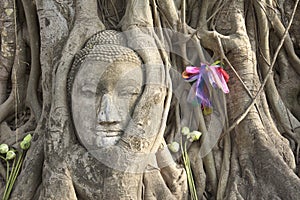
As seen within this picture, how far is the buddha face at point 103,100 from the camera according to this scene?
2465 mm

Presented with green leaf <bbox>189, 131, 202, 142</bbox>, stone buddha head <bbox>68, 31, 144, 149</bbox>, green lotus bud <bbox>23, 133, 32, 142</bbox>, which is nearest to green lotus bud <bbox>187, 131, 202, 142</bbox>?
green leaf <bbox>189, 131, 202, 142</bbox>

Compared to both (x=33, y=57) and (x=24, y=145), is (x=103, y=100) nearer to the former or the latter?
(x=24, y=145)

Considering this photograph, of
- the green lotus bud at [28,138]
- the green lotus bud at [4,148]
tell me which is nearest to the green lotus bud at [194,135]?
the green lotus bud at [28,138]

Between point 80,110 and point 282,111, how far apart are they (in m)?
1.32

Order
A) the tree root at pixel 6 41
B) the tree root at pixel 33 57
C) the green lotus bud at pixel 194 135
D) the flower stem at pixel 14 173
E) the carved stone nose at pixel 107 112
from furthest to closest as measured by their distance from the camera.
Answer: the tree root at pixel 6 41
the tree root at pixel 33 57
the green lotus bud at pixel 194 135
the flower stem at pixel 14 173
the carved stone nose at pixel 107 112

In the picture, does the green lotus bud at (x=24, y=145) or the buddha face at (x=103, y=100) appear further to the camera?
the green lotus bud at (x=24, y=145)

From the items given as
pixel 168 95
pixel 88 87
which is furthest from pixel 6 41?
pixel 168 95

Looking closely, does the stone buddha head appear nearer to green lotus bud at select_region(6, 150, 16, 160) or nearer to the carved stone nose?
the carved stone nose

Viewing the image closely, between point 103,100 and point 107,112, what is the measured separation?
7cm

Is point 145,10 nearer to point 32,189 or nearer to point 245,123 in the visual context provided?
point 245,123

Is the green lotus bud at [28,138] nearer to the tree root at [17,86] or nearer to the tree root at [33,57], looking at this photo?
the tree root at [33,57]

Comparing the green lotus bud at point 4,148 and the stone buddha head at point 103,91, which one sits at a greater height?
the stone buddha head at point 103,91

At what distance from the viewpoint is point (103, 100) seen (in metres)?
2.48

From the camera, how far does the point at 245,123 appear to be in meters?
2.77
